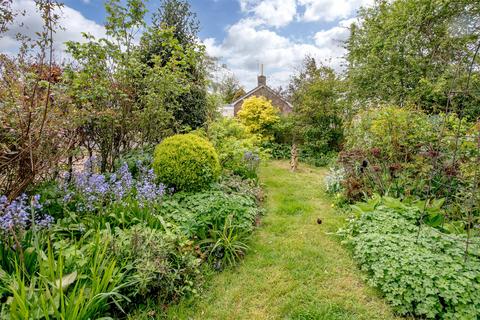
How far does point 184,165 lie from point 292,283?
97.1 inches

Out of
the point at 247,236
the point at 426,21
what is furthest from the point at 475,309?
the point at 426,21

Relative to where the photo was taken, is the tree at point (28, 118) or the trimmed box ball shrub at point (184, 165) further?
the trimmed box ball shrub at point (184, 165)

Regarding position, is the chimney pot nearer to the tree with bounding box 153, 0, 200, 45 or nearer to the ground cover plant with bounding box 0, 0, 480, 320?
the ground cover plant with bounding box 0, 0, 480, 320

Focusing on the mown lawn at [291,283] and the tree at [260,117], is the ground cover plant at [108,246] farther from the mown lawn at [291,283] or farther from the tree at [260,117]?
the tree at [260,117]

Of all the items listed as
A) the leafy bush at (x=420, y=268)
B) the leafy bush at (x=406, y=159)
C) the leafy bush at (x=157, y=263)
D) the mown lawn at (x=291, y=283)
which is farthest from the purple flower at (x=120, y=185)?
the leafy bush at (x=406, y=159)

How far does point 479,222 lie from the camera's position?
10.7ft

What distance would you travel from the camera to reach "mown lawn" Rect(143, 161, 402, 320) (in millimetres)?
2365

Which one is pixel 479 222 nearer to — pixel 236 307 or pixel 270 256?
pixel 270 256

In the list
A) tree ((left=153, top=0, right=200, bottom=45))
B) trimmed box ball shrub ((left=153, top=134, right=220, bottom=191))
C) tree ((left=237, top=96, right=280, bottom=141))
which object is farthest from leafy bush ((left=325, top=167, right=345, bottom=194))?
tree ((left=237, top=96, right=280, bottom=141))

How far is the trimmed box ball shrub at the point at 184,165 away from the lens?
4.19m

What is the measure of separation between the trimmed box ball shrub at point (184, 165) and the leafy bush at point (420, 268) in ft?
8.09

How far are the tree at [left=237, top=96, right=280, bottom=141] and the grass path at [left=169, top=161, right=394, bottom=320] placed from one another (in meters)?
8.02

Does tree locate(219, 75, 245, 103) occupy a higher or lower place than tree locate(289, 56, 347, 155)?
higher

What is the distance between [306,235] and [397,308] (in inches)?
62.8
